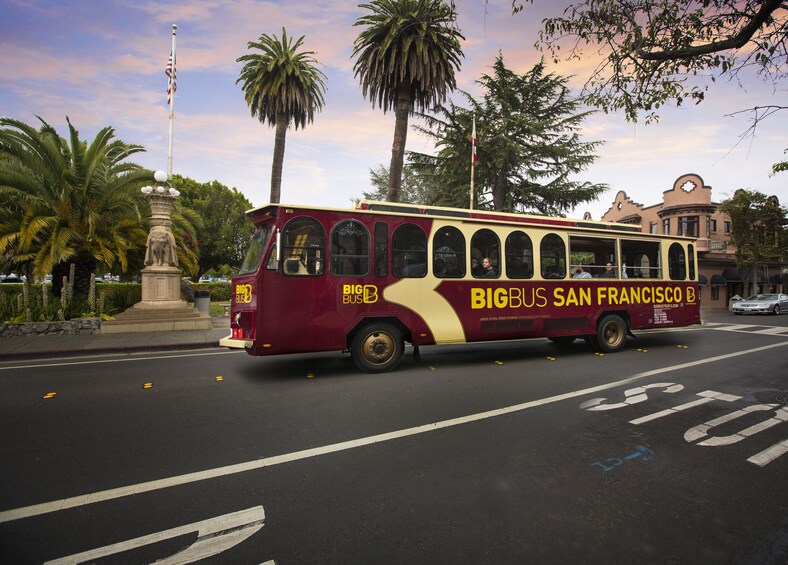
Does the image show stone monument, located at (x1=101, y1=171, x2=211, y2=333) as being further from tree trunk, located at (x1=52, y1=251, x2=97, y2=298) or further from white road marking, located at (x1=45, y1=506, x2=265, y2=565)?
white road marking, located at (x1=45, y1=506, x2=265, y2=565)

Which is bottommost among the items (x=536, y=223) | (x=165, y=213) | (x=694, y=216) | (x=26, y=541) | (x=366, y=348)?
(x=26, y=541)

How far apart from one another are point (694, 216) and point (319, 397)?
132ft

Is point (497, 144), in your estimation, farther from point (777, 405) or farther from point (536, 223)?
point (777, 405)

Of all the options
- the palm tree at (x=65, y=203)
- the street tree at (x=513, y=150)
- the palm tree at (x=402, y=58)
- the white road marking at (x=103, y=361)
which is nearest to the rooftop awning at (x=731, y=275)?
the street tree at (x=513, y=150)

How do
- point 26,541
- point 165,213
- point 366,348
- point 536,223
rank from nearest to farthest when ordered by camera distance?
point 26,541
point 366,348
point 536,223
point 165,213

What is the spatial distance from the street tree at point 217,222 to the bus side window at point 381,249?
3186 centimetres

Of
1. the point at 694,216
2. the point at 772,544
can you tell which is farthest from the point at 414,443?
the point at 694,216

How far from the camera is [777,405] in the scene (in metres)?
5.43

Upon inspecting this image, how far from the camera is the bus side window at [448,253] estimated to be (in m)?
7.91

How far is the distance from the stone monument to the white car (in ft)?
96.4

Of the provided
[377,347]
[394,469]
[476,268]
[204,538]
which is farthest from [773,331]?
[204,538]

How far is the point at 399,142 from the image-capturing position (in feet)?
59.7

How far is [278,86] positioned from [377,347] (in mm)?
21191

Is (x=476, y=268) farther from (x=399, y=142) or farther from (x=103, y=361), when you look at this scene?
(x=399, y=142)
